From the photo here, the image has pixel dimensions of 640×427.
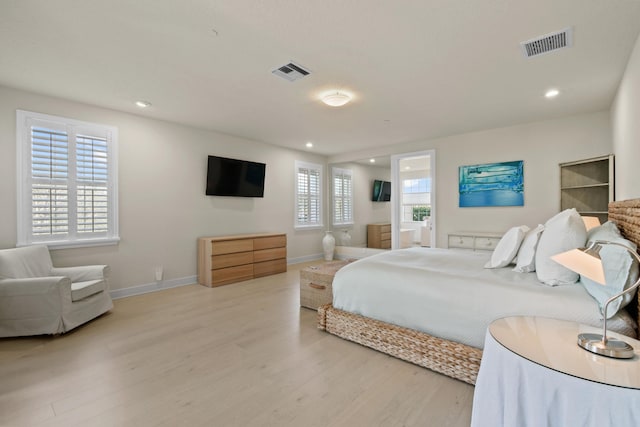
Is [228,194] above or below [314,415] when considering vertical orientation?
above

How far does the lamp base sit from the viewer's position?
1.12 meters

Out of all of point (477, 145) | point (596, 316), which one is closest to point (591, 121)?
point (477, 145)

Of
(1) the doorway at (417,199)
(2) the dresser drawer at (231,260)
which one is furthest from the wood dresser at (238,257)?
(1) the doorway at (417,199)

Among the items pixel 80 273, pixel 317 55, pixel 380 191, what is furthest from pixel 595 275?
pixel 380 191

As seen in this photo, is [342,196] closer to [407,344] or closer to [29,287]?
[407,344]

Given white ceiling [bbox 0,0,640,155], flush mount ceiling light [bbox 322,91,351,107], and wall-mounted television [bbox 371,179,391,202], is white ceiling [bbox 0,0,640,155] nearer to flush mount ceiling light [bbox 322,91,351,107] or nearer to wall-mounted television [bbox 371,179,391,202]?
flush mount ceiling light [bbox 322,91,351,107]

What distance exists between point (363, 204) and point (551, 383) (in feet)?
21.8

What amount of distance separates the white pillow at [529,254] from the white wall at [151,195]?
449 centimetres

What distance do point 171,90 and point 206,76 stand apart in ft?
2.11

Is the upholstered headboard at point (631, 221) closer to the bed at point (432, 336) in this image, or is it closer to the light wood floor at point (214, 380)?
the bed at point (432, 336)

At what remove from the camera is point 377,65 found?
8.87 ft

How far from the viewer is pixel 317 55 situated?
2529 millimetres

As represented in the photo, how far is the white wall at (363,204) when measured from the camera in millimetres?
7473

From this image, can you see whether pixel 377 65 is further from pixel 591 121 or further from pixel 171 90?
pixel 591 121
